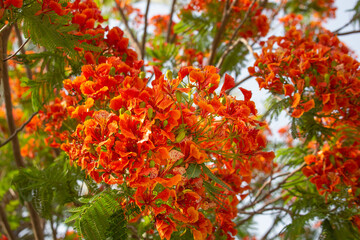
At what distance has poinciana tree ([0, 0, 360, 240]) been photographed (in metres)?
1.19

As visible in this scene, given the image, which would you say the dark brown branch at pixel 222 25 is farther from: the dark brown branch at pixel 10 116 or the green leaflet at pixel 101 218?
the green leaflet at pixel 101 218

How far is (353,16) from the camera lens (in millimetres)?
2986

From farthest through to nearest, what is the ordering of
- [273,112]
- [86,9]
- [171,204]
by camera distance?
1. [273,112]
2. [86,9]
3. [171,204]

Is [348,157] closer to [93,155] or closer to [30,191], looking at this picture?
[93,155]

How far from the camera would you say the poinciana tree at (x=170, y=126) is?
119cm

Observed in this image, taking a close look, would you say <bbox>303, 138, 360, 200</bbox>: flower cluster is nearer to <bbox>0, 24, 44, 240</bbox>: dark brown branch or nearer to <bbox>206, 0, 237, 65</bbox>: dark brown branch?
<bbox>206, 0, 237, 65</bbox>: dark brown branch

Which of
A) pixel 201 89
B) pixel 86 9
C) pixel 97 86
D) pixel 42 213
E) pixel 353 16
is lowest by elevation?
pixel 42 213

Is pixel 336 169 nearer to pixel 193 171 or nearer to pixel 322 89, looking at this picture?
pixel 322 89

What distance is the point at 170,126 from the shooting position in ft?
3.84

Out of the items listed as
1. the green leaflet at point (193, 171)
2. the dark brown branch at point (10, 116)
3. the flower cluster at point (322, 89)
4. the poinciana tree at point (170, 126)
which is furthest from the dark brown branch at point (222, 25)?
the green leaflet at point (193, 171)

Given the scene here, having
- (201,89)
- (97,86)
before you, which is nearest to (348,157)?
(201,89)

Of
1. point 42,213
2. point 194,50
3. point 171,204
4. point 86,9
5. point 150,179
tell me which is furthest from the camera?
point 194,50

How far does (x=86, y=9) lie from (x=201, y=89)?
2.86ft

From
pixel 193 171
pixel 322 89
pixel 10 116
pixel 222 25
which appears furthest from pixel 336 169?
pixel 10 116
